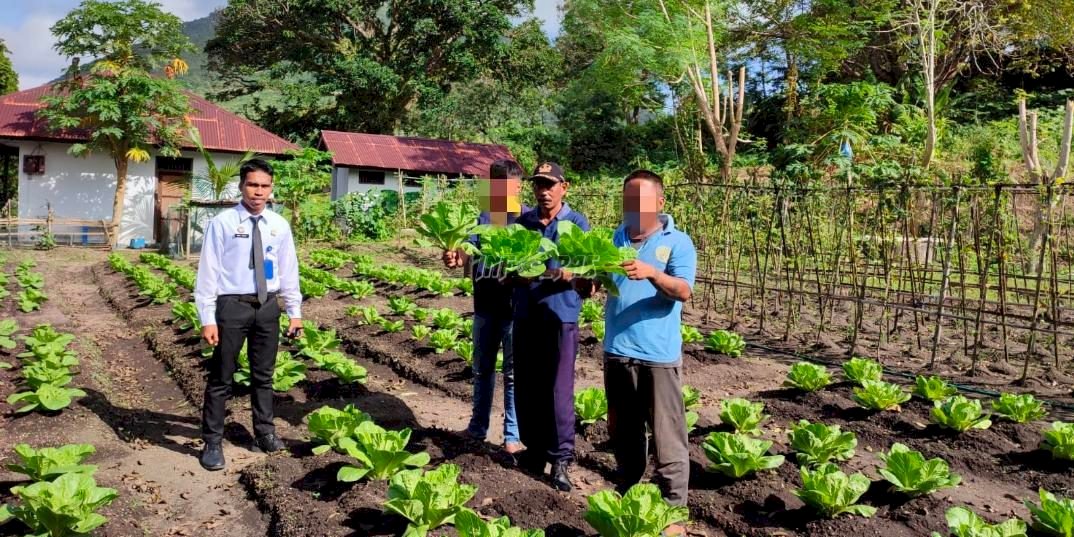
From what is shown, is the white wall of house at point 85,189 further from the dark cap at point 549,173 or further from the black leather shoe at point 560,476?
the black leather shoe at point 560,476

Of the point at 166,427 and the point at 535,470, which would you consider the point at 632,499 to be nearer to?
the point at 535,470

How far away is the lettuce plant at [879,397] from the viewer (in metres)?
5.26

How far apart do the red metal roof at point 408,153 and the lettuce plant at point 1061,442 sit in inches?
813

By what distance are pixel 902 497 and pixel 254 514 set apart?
3459mm

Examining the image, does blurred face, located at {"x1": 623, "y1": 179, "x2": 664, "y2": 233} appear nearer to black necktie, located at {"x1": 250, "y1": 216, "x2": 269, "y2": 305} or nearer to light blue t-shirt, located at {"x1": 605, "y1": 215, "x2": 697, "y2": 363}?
light blue t-shirt, located at {"x1": 605, "y1": 215, "x2": 697, "y2": 363}

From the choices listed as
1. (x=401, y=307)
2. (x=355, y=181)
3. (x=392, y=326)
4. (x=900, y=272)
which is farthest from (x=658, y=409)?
(x=355, y=181)

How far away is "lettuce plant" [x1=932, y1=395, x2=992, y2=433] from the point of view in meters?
4.82

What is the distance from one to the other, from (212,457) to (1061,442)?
16.9ft

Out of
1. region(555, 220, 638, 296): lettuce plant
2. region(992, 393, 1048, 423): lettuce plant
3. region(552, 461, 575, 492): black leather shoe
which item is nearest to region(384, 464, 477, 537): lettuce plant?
region(552, 461, 575, 492): black leather shoe

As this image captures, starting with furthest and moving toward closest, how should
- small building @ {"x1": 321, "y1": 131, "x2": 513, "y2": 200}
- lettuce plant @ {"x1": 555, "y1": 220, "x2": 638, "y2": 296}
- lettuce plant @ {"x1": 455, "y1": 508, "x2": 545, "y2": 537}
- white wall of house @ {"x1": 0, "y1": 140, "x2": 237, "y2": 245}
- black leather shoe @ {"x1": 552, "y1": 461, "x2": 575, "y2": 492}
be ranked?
small building @ {"x1": 321, "y1": 131, "x2": 513, "y2": 200} → white wall of house @ {"x1": 0, "y1": 140, "x2": 237, "y2": 245} → black leather shoe @ {"x1": 552, "y1": 461, "x2": 575, "y2": 492} → lettuce plant @ {"x1": 555, "y1": 220, "x2": 638, "y2": 296} → lettuce plant @ {"x1": 455, "y1": 508, "x2": 545, "y2": 537}

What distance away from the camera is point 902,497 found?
12.8 ft

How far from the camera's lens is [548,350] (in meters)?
3.95

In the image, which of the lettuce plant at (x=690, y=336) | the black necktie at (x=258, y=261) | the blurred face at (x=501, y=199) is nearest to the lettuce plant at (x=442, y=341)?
the lettuce plant at (x=690, y=336)

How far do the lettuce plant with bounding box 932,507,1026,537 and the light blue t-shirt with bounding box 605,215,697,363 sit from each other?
4.56 feet
